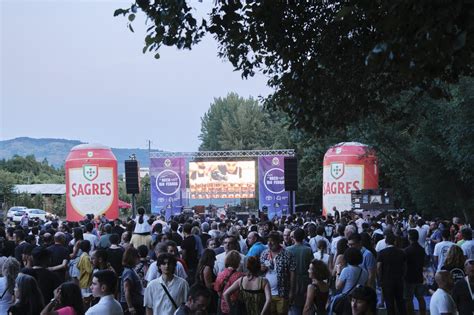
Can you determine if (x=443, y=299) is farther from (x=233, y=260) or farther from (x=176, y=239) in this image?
(x=176, y=239)

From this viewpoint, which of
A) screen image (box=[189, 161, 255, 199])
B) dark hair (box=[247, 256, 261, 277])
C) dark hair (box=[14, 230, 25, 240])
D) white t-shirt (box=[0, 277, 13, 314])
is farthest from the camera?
screen image (box=[189, 161, 255, 199])

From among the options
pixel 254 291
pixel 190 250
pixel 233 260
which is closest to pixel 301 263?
pixel 233 260

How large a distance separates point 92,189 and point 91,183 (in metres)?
0.32

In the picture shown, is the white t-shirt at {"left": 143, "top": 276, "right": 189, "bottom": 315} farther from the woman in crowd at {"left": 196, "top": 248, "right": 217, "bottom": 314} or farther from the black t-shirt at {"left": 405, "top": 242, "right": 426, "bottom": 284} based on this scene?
the black t-shirt at {"left": 405, "top": 242, "right": 426, "bottom": 284}

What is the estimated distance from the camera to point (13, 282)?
9234 millimetres

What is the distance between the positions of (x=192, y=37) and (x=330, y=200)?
27.8m

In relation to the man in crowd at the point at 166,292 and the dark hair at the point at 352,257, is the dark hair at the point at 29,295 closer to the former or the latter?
the man in crowd at the point at 166,292

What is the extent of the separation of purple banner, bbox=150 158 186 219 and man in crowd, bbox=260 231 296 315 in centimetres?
3306

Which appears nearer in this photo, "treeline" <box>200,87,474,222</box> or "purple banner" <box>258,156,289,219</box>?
"treeline" <box>200,87,474,222</box>

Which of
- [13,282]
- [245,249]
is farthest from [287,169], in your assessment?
[13,282]

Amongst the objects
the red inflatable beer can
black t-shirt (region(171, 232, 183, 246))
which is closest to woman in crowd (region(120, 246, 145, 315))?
black t-shirt (region(171, 232, 183, 246))

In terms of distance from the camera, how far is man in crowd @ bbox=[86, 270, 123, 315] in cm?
727

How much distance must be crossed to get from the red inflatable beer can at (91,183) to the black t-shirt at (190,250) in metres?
21.1

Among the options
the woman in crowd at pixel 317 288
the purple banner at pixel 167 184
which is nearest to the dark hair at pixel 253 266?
the woman in crowd at pixel 317 288
